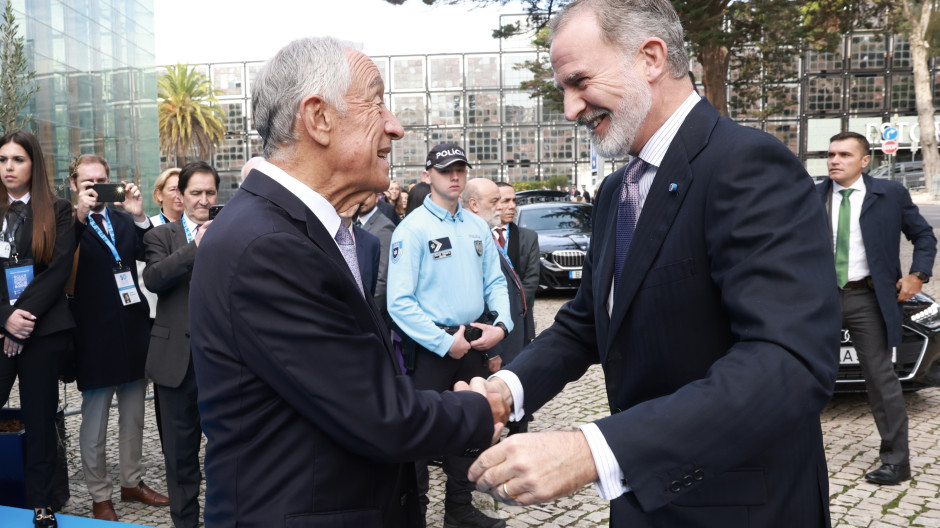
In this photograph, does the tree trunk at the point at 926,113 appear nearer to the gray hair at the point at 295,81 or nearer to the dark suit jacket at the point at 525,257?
the dark suit jacket at the point at 525,257

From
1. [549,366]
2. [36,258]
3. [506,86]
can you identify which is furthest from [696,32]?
[506,86]

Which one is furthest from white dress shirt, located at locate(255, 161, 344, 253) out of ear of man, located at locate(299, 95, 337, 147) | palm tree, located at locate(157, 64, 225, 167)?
palm tree, located at locate(157, 64, 225, 167)

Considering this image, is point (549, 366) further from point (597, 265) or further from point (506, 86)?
point (506, 86)

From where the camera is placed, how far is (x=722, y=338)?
65.1 inches

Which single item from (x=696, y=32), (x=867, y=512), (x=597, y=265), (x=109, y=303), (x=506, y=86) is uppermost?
(x=506, y=86)

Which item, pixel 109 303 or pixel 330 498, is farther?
pixel 109 303

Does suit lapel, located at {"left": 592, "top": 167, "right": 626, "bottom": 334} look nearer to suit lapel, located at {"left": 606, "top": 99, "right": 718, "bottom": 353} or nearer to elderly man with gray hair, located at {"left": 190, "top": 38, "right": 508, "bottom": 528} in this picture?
suit lapel, located at {"left": 606, "top": 99, "right": 718, "bottom": 353}

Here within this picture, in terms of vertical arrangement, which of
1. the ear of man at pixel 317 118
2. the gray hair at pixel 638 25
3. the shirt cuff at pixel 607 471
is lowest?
the shirt cuff at pixel 607 471

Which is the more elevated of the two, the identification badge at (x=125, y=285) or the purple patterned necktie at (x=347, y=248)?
the purple patterned necktie at (x=347, y=248)

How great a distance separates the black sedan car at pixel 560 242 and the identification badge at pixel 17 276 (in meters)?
9.32

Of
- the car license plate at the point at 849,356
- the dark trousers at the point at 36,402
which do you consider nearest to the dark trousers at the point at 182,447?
the dark trousers at the point at 36,402

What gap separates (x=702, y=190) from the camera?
5.50 feet

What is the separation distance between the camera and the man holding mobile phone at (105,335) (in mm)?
4855

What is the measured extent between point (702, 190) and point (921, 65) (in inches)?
1391
